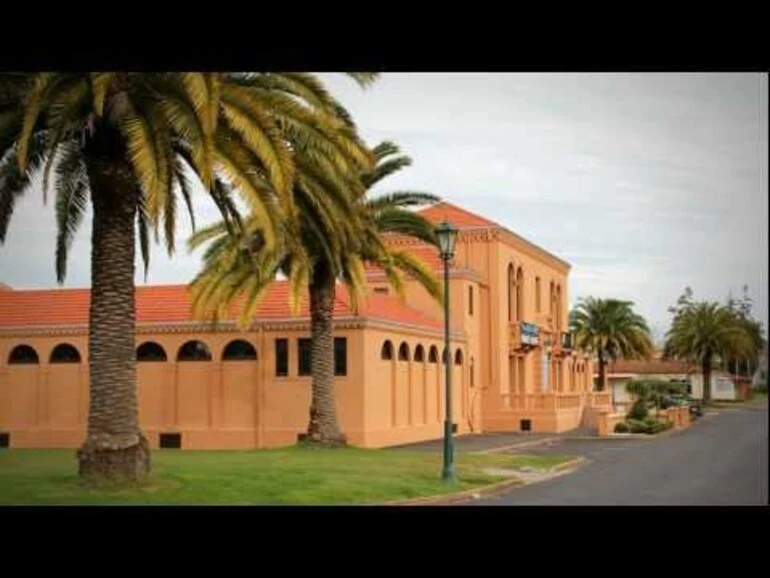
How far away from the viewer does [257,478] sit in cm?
2031

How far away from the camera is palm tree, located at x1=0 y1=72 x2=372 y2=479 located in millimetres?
16688

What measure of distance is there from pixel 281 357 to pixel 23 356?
25.7 feet

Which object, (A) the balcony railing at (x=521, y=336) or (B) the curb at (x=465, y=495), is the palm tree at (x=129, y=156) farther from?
(A) the balcony railing at (x=521, y=336)

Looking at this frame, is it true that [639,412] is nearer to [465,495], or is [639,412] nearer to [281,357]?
[281,357]

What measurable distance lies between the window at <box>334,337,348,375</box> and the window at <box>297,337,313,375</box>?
2.78 feet

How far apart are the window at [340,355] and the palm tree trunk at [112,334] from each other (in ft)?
48.6

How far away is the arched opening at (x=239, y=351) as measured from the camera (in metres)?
33.8

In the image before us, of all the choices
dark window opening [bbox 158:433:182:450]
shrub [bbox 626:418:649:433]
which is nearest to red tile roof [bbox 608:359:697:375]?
shrub [bbox 626:418:649:433]

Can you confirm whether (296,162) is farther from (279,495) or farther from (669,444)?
(669,444)

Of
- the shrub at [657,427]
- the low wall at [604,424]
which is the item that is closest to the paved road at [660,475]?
the shrub at [657,427]
